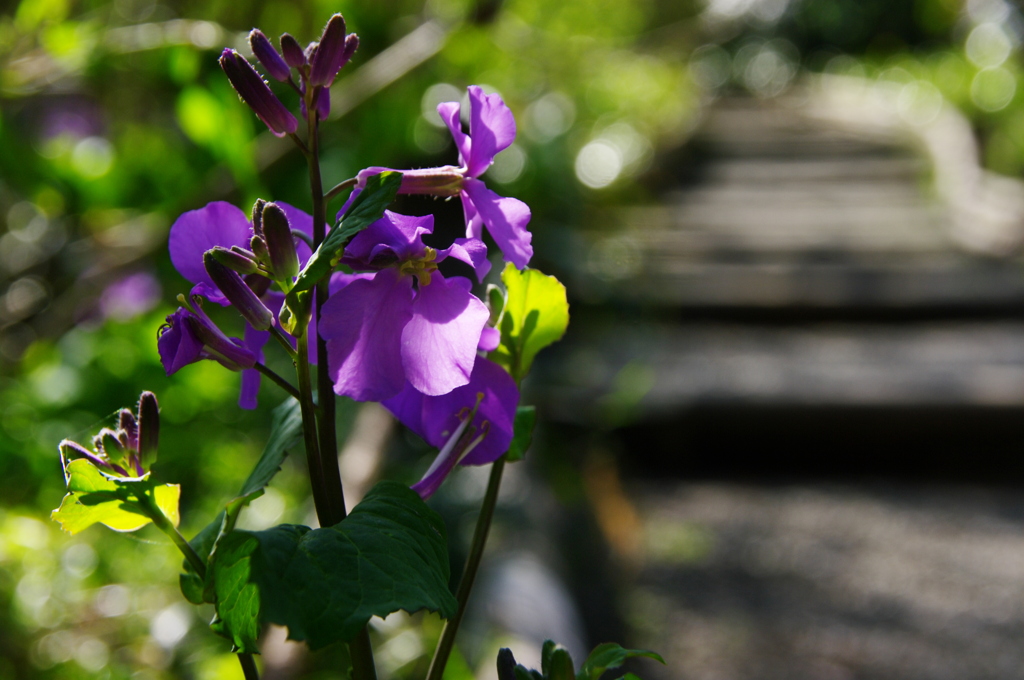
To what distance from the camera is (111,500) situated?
13.1 inches

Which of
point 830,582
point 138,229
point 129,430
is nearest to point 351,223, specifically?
point 129,430

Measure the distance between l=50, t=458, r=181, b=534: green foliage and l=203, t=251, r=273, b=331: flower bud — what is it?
8 cm

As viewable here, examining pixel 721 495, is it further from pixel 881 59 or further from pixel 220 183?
pixel 881 59

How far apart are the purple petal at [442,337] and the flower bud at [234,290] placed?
0.21 feet

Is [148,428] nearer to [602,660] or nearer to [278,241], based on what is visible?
[278,241]

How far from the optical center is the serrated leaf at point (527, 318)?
407 mm

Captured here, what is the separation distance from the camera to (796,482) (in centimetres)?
287

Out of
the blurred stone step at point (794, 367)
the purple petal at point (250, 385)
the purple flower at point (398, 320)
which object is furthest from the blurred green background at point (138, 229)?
the blurred stone step at point (794, 367)

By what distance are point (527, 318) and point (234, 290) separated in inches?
5.8

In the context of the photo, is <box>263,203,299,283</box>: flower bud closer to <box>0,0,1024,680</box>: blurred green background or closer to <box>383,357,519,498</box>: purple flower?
<box>383,357,519,498</box>: purple flower

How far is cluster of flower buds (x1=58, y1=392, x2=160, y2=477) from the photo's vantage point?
341 mm

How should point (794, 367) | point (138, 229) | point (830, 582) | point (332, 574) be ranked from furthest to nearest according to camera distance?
1. point (794, 367)
2. point (830, 582)
3. point (138, 229)
4. point (332, 574)

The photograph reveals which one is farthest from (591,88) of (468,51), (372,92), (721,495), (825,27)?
(825,27)

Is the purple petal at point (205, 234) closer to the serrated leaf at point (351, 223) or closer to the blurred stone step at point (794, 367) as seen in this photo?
the serrated leaf at point (351, 223)
